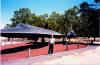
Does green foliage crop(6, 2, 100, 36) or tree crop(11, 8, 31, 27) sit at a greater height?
tree crop(11, 8, 31, 27)

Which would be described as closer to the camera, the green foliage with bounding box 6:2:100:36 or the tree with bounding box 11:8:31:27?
the green foliage with bounding box 6:2:100:36

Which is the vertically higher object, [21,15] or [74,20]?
[21,15]

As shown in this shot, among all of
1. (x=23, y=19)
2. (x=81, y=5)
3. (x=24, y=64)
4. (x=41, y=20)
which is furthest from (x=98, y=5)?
(x=23, y=19)

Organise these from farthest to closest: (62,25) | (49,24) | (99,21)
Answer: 1. (62,25)
2. (49,24)
3. (99,21)

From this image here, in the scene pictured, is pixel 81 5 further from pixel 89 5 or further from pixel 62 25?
pixel 62 25

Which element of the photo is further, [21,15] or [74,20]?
[21,15]

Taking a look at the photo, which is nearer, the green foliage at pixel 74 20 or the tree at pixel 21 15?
the green foliage at pixel 74 20

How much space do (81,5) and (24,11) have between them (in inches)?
2908

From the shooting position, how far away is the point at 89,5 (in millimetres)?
35719

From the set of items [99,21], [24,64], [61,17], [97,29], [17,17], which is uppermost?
[17,17]

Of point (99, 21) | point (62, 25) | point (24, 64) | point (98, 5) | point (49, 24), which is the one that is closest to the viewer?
point (24, 64)

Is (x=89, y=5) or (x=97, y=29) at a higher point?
(x=89, y=5)

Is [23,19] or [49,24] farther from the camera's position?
[23,19]

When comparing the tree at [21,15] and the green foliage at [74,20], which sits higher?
the tree at [21,15]
